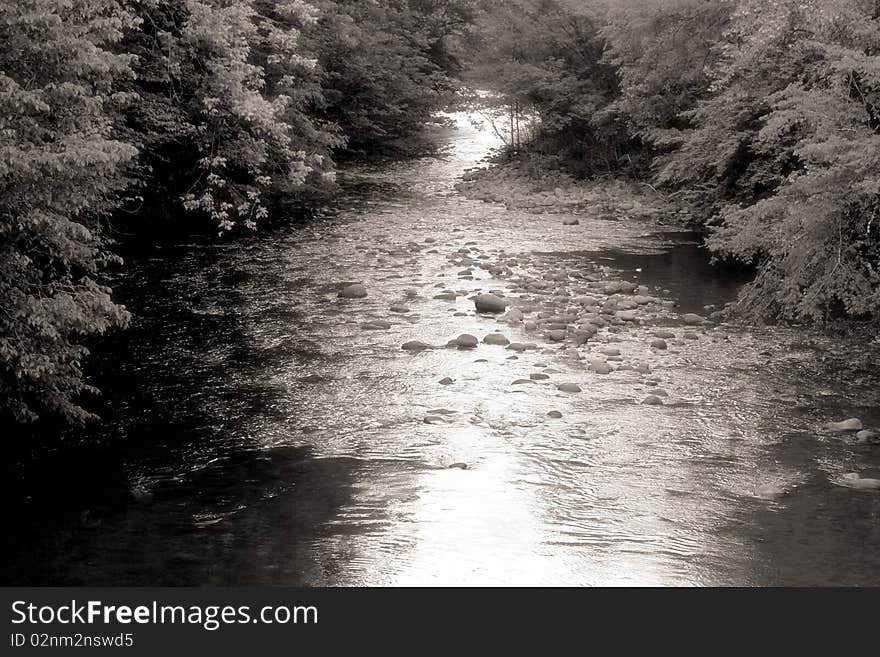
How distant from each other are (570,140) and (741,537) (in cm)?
2785

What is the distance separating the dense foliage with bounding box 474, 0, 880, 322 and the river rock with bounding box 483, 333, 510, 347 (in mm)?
3713

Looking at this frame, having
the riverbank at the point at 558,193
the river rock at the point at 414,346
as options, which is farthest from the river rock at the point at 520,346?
the riverbank at the point at 558,193

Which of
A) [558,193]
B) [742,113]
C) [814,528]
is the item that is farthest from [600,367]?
[558,193]

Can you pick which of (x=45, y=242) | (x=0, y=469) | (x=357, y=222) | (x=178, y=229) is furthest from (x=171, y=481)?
(x=357, y=222)

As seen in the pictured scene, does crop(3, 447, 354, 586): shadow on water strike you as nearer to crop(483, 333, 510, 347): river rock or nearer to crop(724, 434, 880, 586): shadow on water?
crop(724, 434, 880, 586): shadow on water

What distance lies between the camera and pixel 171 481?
858cm

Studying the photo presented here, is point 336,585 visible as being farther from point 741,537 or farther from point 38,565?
point 741,537

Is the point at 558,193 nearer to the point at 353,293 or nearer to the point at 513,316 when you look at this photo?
the point at 353,293

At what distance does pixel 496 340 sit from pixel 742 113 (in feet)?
29.0

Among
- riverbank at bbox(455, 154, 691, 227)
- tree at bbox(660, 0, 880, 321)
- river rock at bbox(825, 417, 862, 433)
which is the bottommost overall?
river rock at bbox(825, 417, 862, 433)

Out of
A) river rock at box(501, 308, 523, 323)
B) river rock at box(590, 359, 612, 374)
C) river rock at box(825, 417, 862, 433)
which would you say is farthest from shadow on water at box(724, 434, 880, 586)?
river rock at box(501, 308, 523, 323)

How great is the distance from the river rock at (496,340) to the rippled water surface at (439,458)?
0.84ft

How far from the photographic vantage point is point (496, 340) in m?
13.2

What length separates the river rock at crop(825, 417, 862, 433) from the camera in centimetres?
983
